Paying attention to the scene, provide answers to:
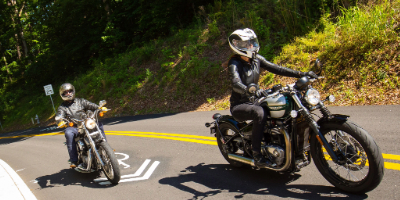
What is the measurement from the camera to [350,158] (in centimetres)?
345

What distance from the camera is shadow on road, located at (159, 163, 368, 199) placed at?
12.5ft

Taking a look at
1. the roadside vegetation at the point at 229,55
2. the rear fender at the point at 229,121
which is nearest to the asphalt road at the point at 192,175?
the rear fender at the point at 229,121

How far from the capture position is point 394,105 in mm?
7473

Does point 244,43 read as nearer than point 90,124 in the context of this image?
Yes

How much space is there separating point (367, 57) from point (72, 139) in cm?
923

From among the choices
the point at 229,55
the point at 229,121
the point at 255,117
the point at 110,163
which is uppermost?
the point at 229,55

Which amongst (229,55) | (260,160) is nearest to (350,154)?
(260,160)

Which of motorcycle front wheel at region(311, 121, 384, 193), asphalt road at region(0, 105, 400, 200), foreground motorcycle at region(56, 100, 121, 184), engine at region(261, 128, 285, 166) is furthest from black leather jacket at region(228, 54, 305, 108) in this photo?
foreground motorcycle at region(56, 100, 121, 184)

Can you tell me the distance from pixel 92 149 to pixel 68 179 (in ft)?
4.62

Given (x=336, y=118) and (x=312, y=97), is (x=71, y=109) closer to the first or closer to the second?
(x=312, y=97)

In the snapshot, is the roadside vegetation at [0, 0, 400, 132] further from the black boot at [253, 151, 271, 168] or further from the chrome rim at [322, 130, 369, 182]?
the black boot at [253, 151, 271, 168]

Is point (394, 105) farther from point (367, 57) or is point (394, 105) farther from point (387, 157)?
point (387, 157)

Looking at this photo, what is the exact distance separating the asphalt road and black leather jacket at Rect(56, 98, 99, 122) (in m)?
1.50

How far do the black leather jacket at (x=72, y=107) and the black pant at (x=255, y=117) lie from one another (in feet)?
12.5
